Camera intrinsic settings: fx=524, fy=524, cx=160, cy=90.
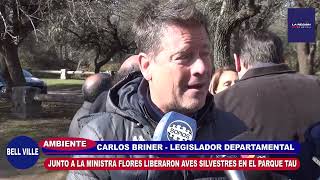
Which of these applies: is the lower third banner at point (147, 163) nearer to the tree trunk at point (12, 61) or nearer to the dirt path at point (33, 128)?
the dirt path at point (33, 128)

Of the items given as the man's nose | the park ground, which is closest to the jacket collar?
the man's nose

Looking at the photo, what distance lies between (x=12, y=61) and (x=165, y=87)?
1361cm

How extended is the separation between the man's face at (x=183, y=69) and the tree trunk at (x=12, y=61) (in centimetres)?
1320

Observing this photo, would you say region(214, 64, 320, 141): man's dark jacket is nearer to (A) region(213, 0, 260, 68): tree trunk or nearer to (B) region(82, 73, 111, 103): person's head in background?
(B) region(82, 73, 111, 103): person's head in background

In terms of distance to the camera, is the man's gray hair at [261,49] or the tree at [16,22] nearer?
the man's gray hair at [261,49]

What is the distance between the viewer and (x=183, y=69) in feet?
6.14

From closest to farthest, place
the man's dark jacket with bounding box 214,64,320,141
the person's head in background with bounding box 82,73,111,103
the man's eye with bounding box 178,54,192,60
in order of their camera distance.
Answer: the man's eye with bounding box 178,54,192,60, the man's dark jacket with bounding box 214,64,320,141, the person's head in background with bounding box 82,73,111,103

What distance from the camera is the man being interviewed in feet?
6.12

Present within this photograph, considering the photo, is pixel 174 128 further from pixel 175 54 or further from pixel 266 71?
pixel 266 71

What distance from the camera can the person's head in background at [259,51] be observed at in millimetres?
3303

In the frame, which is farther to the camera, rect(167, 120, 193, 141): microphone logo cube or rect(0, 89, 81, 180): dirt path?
rect(0, 89, 81, 180): dirt path

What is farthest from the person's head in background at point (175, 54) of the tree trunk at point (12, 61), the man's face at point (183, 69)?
the tree trunk at point (12, 61)

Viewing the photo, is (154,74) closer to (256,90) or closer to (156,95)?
(156,95)

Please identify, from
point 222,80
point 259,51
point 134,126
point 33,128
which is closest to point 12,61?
point 33,128
